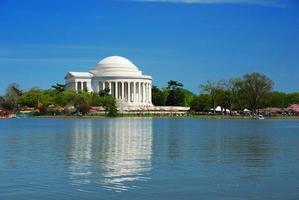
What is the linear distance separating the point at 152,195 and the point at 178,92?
470 feet

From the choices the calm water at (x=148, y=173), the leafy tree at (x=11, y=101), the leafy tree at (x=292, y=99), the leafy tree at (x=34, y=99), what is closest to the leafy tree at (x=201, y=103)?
the leafy tree at (x=292, y=99)

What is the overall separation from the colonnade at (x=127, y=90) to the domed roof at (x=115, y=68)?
2.62m

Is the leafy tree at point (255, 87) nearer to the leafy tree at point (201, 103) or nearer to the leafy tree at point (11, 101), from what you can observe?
the leafy tree at point (201, 103)

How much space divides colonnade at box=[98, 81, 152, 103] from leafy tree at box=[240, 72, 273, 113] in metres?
50.6

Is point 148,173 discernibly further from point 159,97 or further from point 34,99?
point 159,97

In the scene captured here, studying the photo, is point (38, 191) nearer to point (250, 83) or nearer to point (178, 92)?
point (250, 83)

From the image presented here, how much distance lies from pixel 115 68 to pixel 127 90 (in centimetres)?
701

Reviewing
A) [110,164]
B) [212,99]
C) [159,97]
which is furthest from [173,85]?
[110,164]

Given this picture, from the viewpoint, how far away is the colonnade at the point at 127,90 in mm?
159250

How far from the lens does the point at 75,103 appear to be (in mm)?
120188

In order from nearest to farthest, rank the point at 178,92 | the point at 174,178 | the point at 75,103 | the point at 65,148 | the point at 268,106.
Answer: the point at 174,178
the point at 65,148
the point at 75,103
the point at 268,106
the point at 178,92

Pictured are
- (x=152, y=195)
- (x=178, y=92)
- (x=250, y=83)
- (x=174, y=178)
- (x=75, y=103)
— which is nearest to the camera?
(x=152, y=195)

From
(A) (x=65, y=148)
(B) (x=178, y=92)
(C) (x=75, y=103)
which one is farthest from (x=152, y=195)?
(B) (x=178, y=92)

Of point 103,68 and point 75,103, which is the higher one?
point 103,68
